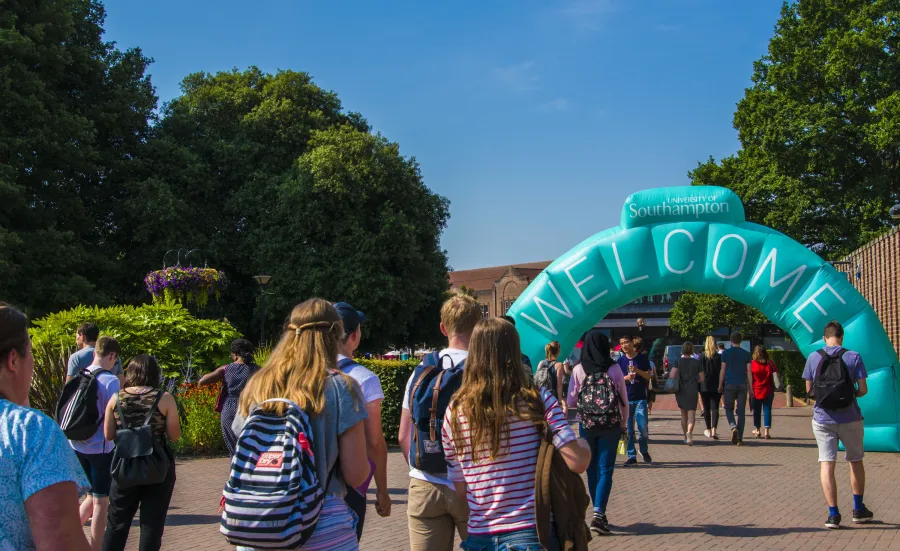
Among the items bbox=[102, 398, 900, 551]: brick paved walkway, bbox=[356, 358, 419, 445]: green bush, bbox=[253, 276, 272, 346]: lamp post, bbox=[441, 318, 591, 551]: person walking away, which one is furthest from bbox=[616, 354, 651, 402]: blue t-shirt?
bbox=[253, 276, 272, 346]: lamp post

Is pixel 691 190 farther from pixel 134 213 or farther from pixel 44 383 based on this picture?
pixel 134 213

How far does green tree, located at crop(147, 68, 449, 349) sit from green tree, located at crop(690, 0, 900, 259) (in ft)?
38.8

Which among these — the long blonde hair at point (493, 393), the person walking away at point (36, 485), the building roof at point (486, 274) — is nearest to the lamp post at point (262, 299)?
the long blonde hair at point (493, 393)

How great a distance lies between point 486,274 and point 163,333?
7474 cm

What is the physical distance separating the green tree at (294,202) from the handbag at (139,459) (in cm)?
2217

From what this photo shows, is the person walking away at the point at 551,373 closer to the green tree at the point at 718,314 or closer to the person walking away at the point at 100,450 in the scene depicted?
the person walking away at the point at 100,450

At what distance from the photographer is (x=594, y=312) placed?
43.4ft

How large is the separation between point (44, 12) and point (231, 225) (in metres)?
8.73

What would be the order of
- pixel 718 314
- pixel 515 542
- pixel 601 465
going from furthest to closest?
pixel 718 314, pixel 601 465, pixel 515 542

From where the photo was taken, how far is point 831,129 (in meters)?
25.2

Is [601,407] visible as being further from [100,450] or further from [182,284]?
[182,284]

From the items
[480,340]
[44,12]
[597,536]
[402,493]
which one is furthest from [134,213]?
[480,340]

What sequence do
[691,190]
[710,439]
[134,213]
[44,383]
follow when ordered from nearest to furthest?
[44,383]
[691,190]
[710,439]
[134,213]

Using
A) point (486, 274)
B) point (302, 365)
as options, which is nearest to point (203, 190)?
point (302, 365)
